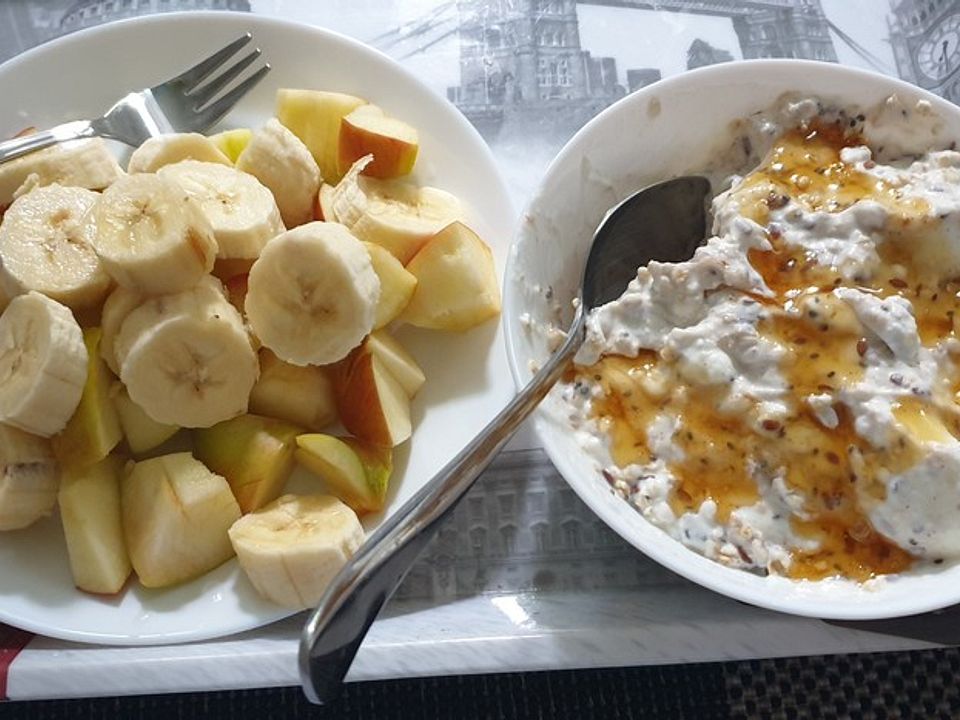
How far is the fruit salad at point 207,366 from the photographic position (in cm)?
101

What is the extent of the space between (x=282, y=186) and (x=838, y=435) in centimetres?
67

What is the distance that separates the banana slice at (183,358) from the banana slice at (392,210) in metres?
0.20

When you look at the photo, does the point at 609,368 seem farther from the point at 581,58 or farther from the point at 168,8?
the point at 168,8

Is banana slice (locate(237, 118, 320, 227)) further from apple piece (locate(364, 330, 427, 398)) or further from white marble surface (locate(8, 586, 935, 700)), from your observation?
white marble surface (locate(8, 586, 935, 700))

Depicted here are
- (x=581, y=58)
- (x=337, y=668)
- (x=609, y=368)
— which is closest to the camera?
(x=337, y=668)

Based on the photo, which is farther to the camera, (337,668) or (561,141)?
(561,141)

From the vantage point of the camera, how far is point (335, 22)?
1.46 m

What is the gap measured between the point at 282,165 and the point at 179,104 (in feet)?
0.66

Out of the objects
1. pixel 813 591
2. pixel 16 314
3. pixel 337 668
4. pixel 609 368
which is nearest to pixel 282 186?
pixel 16 314

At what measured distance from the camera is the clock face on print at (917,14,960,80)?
4.52ft

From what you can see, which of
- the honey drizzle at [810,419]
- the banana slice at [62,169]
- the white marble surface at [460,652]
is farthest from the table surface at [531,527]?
the banana slice at [62,169]

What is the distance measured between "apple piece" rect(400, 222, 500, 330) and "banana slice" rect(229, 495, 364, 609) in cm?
24

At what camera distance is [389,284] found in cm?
111

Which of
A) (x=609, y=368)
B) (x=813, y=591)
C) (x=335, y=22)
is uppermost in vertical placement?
(x=335, y=22)
